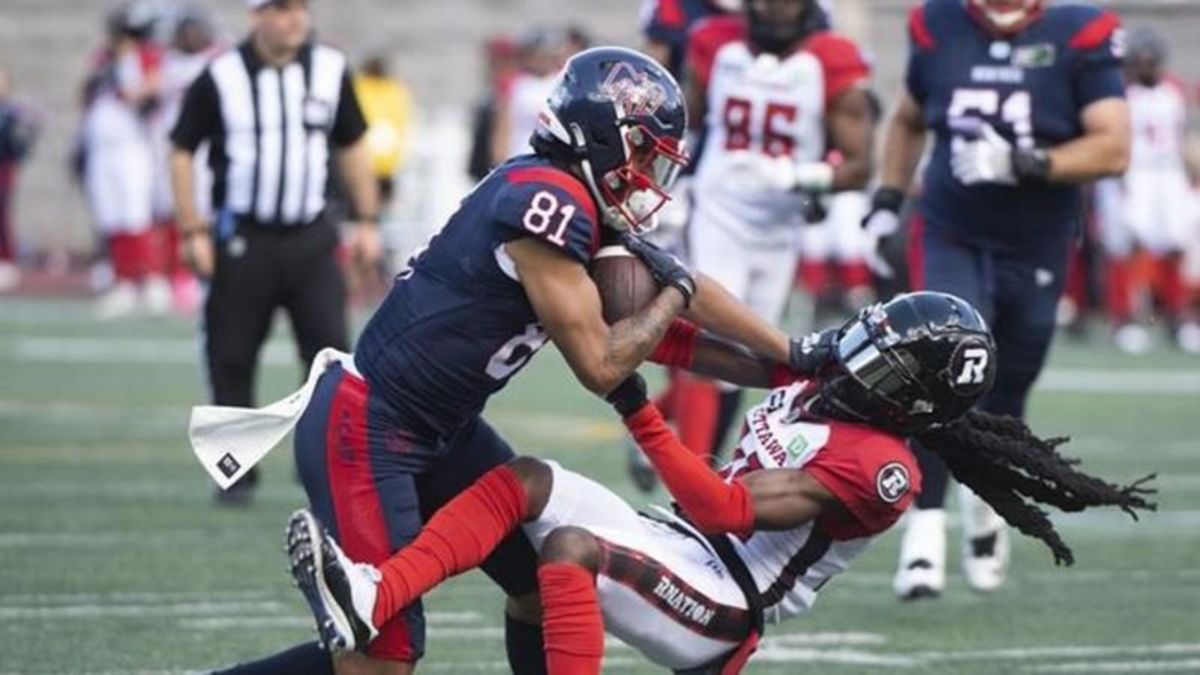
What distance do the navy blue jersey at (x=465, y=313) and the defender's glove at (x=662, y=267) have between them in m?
0.11

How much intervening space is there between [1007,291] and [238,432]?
3359 mm

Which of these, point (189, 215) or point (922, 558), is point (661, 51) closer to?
point (189, 215)

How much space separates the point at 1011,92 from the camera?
8602 mm

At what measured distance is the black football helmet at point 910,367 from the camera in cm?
595

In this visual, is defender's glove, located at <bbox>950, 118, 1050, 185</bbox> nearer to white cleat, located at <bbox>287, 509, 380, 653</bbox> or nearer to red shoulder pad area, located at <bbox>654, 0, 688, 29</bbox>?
red shoulder pad area, located at <bbox>654, 0, 688, 29</bbox>

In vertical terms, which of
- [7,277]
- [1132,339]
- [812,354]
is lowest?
[7,277]

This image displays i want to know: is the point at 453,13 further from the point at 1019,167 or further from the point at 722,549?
the point at 722,549

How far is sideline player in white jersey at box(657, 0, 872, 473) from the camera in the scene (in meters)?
10.1

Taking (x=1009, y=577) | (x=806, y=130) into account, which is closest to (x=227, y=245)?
(x=806, y=130)

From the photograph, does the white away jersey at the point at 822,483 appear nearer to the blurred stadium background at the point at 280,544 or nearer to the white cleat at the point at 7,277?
the blurred stadium background at the point at 280,544

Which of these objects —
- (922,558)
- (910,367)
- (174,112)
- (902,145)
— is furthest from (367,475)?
(174,112)

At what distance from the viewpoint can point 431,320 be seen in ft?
19.0

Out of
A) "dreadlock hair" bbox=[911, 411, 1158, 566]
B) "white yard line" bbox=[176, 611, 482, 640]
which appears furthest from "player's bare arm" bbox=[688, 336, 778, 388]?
"white yard line" bbox=[176, 611, 482, 640]

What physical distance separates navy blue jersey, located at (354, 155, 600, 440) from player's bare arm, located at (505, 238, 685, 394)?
0.04 metres
